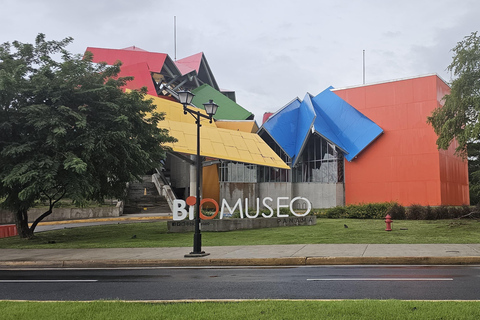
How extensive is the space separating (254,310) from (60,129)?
13449 mm

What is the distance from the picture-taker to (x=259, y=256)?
13.3 meters

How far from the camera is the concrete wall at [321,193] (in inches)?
1880

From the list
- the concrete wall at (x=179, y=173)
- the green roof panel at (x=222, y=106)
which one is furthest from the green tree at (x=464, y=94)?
the green roof panel at (x=222, y=106)

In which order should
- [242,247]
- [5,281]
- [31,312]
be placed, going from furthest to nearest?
[242,247] < [5,281] < [31,312]

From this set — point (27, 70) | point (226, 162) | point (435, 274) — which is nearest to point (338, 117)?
point (226, 162)

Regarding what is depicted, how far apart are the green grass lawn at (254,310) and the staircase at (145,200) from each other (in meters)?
31.1

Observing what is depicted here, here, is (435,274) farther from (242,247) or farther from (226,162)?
(226,162)

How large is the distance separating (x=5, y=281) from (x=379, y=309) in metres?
8.58

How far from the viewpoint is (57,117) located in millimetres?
17875

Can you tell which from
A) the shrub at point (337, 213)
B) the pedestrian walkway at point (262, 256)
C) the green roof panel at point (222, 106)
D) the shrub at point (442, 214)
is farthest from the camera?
the green roof panel at point (222, 106)

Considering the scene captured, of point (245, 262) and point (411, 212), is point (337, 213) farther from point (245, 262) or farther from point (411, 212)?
point (245, 262)

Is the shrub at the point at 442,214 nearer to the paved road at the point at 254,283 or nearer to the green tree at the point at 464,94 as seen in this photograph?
the green tree at the point at 464,94

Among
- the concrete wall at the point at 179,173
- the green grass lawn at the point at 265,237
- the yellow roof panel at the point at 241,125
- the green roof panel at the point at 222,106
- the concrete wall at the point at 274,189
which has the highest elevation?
the green roof panel at the point at 222,106

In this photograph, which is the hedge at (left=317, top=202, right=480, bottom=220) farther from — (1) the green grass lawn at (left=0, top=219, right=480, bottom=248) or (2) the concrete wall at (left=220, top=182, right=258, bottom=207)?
(2) the concrete wall at (left=220, top=182, right=258, bottom=207)
